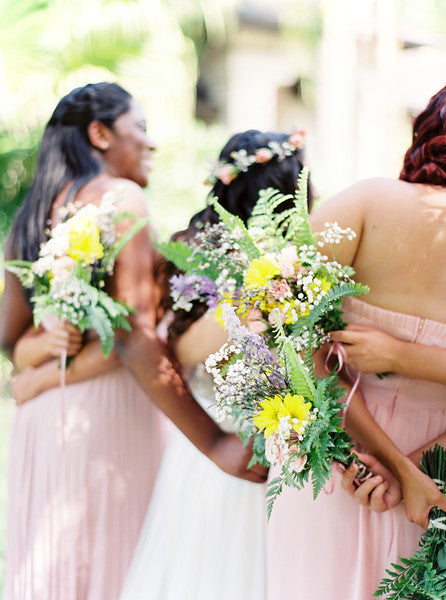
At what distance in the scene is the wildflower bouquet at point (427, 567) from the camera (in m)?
1.69

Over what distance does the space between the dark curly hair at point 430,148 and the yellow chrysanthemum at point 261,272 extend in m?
0.45

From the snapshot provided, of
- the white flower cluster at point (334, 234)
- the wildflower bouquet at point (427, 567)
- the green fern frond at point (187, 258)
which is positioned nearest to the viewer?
the wildflower bouquet at point (427, 567)

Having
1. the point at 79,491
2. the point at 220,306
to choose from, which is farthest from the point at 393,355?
the point at 79,491

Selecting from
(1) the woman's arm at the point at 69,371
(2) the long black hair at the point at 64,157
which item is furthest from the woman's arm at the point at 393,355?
(2) the long black hair at the point at 64,157

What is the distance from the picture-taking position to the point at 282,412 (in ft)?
5.63

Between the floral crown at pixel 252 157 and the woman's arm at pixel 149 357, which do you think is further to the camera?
the floral crown at pixel 252 157

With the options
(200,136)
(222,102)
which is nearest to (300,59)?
(222,102)

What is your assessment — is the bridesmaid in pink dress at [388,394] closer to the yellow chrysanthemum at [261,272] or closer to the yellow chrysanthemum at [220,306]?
the yellow chrysanthemum at [261,272]

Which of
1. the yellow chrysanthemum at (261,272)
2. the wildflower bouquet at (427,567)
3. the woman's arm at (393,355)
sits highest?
the yellow chrysanthemum at (261,272)

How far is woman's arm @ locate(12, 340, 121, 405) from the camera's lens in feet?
8.62

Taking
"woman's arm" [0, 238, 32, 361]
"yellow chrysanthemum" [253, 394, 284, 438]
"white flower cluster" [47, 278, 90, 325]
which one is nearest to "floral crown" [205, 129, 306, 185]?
"white flower cluster" [47, 278, 90, 325]

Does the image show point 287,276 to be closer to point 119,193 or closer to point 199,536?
point 119,193

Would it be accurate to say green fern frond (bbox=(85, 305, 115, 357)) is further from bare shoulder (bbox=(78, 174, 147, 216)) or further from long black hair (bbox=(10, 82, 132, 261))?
long black hair (bbox=(10, 82, 132, 261))

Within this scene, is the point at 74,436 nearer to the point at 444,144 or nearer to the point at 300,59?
the point at 444,144
